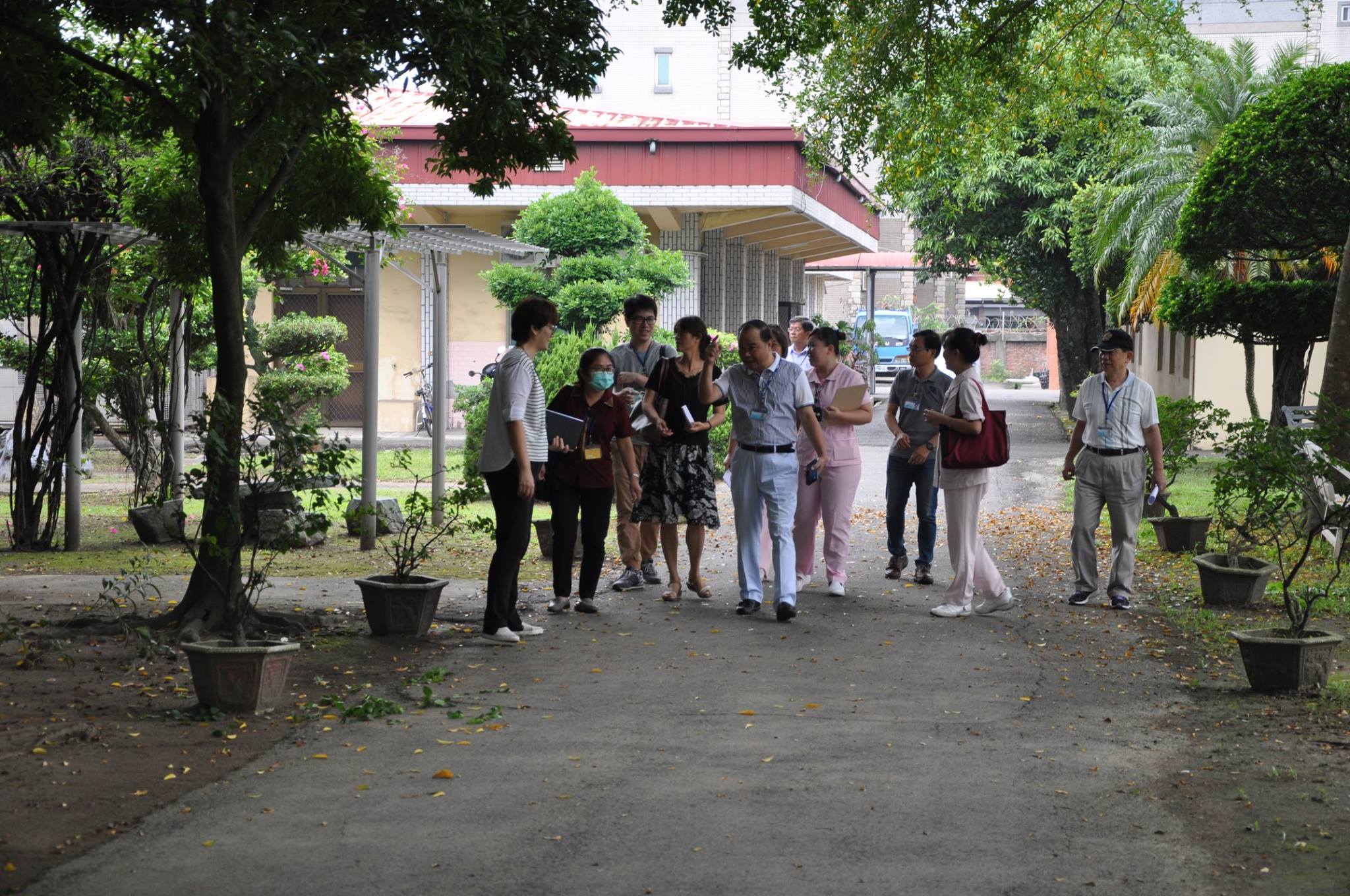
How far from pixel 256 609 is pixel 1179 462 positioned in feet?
27.5

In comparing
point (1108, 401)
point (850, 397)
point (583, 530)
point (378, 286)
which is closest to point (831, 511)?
point (850, 397)

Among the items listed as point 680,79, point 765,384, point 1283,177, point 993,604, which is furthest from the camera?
point 680,79

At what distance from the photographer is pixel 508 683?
734 cm

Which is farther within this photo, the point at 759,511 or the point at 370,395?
the point at 370,395

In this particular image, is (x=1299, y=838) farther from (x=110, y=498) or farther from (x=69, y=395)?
(x=110, y=498)

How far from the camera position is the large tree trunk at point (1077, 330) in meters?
33.0

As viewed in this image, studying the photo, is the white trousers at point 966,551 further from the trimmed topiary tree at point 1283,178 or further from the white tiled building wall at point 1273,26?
the white tiled building wall at point 1273,26

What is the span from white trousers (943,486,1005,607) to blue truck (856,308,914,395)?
37.7 metres

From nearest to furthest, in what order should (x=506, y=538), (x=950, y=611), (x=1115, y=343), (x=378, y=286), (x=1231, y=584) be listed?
(x=506, y=538) → (x=950, y=611) → (x=1115, y=343) → (x=1231, y=584) → (x=378, y=286)

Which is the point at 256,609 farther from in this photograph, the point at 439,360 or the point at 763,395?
the point at 439,360

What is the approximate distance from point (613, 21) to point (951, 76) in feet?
104

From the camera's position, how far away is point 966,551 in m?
9.35

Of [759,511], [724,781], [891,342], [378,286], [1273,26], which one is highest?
[1273,26]

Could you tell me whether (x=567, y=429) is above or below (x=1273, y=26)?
below
